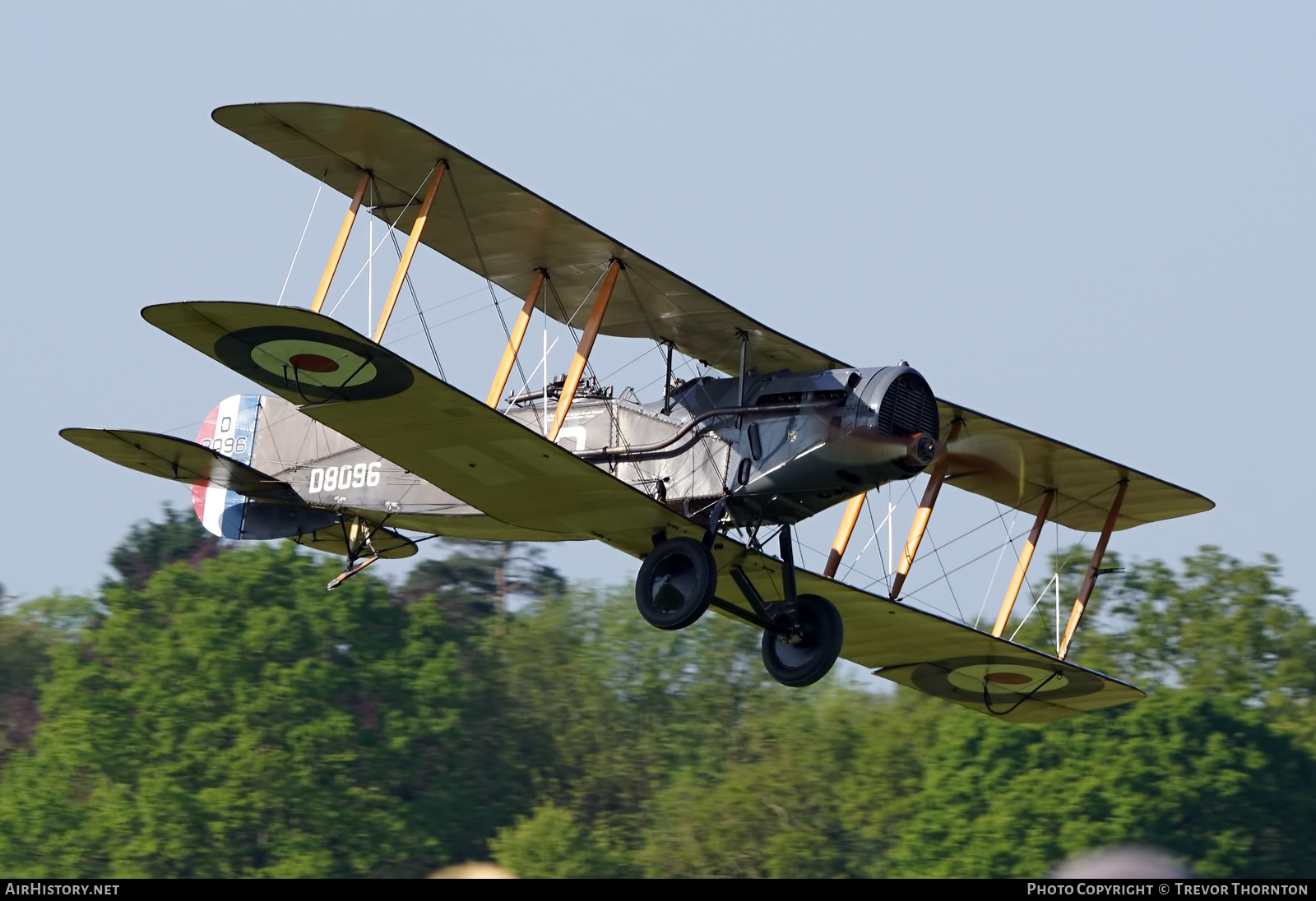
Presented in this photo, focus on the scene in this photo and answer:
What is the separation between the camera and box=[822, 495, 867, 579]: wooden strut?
1708 cm

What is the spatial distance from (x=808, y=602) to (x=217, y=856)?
2360 cm

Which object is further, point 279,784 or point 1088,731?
point 279,784

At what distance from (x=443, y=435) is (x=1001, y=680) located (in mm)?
7827

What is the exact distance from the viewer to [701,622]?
43625mm

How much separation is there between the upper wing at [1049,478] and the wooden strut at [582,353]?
399 cm

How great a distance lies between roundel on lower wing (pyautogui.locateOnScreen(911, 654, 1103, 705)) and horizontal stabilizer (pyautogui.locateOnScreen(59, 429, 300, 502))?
657 cm

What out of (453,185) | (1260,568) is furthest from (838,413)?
(1260,568)

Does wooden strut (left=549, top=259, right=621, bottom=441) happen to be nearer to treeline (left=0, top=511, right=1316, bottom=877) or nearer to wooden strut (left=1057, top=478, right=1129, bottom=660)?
wooden strut (left=1057, top=478, right=1129, bottom=660)

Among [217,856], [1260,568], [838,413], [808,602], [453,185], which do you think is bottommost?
[217,856]

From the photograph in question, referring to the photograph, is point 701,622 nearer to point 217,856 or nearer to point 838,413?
point 217,856

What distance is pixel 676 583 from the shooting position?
46.0 feet

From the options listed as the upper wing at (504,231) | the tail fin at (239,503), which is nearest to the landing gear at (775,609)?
the upper wing at (504,231)

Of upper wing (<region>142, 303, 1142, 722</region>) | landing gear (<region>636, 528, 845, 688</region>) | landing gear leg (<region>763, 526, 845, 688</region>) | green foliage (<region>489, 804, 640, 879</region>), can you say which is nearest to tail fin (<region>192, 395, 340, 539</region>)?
upper wing (<region>142, 303, 1142, 722</region>)

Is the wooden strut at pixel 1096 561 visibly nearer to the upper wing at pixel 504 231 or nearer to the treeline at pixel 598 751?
the upper wing at pixel 504 231
